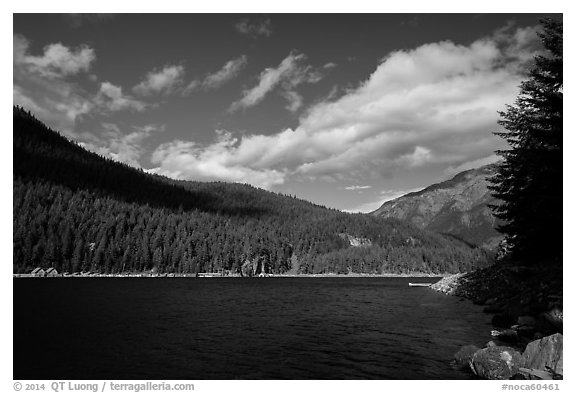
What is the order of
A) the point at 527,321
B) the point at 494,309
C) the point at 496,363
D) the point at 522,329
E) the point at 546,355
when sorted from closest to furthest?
the point at 546,355 → the point at 496,363 → the point at 522,329 → the point at 527,321 → the point at 494,309

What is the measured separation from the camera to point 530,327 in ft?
86.7

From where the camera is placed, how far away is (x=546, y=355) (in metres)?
17.6

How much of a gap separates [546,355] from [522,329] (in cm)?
1018

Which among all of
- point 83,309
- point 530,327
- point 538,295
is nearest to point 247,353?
point 530,327

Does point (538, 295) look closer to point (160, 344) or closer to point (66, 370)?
point (160, 344)

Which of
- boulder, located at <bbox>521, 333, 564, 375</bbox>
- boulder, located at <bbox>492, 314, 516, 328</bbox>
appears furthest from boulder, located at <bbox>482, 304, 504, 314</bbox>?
boulder, located at <bbox>521, 333, 564, 375</bbox>

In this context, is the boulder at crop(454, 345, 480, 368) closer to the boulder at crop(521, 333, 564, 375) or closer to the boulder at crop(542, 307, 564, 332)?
the boulder at crop(521, 333, 564, 375)

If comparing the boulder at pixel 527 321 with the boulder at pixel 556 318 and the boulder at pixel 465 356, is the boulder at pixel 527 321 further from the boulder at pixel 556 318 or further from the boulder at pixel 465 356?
the boulder at pixel 465 356

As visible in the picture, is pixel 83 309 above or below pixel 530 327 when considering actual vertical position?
below

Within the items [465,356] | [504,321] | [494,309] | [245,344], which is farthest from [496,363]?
[494,309]

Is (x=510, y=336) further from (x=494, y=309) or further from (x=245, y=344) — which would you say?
(x=245, y=344)

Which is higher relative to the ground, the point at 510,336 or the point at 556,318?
the point at 556,318

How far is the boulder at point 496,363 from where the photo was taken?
62.1ft
